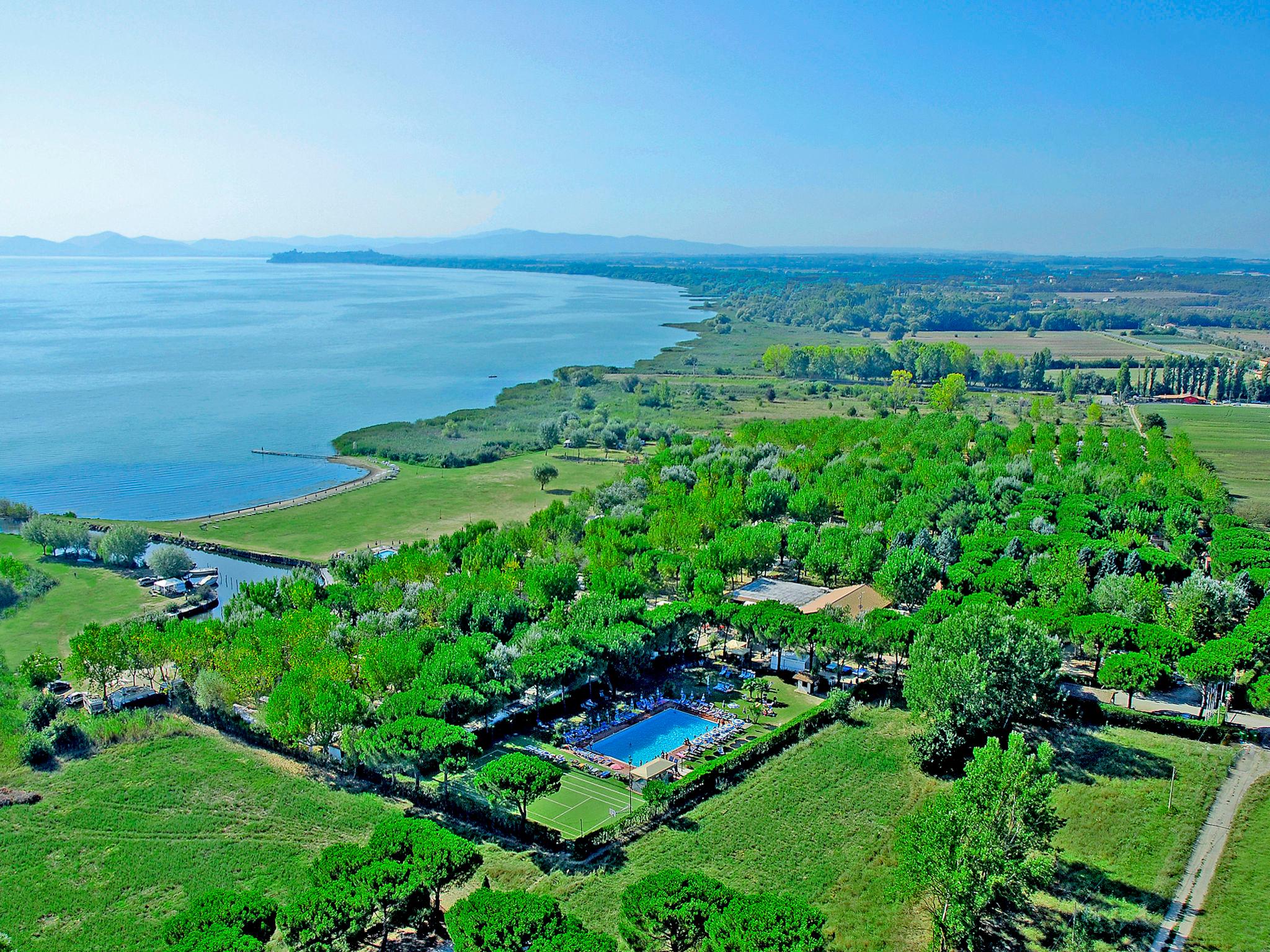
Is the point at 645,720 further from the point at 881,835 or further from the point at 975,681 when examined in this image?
the point at 975,681

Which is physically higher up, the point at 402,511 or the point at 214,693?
the point at 214,693

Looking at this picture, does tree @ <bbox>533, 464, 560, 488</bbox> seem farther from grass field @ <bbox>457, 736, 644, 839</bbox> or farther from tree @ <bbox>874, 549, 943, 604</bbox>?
grass field @ <bbox>457, 736, 644, 839</bbox>

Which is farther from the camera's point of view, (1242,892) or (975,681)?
(975,681)

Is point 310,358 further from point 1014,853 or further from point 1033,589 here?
point 1014,853

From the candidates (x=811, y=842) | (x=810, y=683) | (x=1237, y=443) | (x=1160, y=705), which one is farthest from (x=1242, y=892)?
(x=1237, y=443)

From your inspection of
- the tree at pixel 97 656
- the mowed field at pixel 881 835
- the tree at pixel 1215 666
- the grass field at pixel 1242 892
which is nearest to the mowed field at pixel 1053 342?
the tree at pixel 1215 666

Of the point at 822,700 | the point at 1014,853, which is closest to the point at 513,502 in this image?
the point at 822,700

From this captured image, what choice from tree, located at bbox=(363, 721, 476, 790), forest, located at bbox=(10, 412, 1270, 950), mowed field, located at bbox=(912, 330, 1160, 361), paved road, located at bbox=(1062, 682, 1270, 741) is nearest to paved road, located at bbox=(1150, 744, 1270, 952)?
paved road, located at bbox=(1062, 682, 1270, 741)
